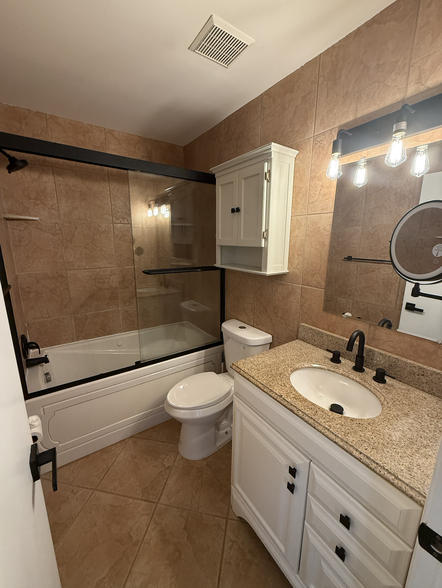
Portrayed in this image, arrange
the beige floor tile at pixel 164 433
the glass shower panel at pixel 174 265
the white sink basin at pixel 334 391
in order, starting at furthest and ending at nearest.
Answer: the glass shower panel at pixel 174 265
the beige floor tile at pixel 164 433
the white sink basin at pixel 334 391

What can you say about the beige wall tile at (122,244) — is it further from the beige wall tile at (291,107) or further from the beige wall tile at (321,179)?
the beige wall tile at (321,179)

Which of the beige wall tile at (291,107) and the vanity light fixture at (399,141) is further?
the beige wall tile at (291,107)

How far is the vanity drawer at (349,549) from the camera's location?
708mm

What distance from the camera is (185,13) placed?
1.08 m

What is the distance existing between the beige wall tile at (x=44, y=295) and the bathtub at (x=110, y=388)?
323 mm

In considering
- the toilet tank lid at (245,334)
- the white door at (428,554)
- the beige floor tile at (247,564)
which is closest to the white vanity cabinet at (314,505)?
the beige floor tile at (247,564)

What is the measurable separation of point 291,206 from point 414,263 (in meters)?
0.75

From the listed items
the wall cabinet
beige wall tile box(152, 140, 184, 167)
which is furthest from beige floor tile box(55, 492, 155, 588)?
beige wall tile box(152, 140, 184, 167)

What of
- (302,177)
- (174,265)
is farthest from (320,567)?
(174,265)

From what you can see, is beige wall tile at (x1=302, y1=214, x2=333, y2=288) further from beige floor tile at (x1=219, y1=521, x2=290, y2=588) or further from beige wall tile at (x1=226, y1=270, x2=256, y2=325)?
beige floor tile at (x1=219, y1=521, x2=290, y2=588)

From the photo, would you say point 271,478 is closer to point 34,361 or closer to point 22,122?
point 34,361

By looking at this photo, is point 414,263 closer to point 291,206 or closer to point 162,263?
point 291,206

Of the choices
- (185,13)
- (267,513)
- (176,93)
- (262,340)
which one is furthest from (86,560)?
(176,93)

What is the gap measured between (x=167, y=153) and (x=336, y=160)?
1.85 metres
